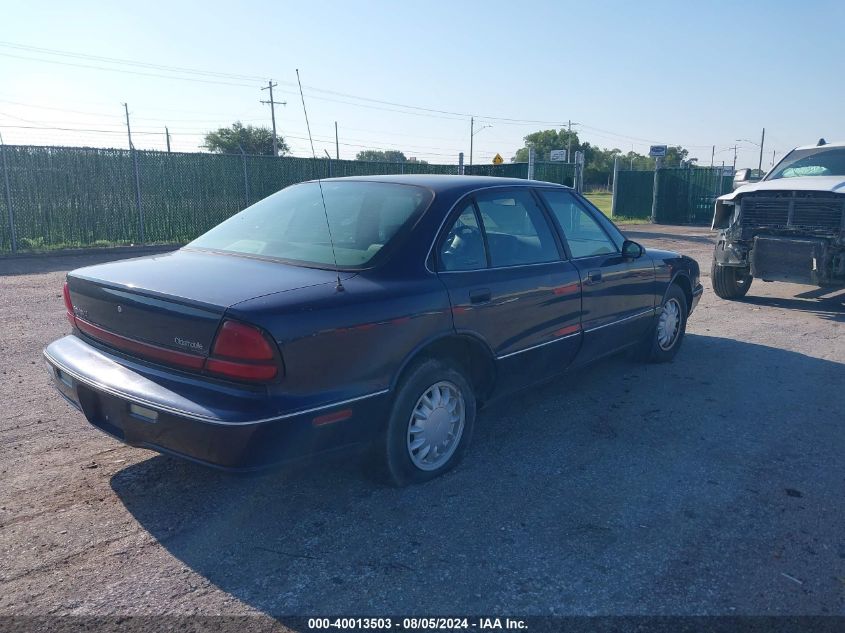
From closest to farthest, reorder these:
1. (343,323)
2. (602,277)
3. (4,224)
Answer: (343,323) → (602,277) → (4,224)

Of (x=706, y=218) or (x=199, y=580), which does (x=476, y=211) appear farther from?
(x=706, y=218)

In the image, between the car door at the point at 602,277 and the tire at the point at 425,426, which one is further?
the car door at the point at 602,277

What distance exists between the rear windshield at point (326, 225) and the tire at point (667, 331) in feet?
9.45

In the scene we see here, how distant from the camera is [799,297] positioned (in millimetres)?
9797


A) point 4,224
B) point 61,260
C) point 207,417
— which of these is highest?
point 4,224

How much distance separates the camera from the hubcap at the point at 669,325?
602 centimetres

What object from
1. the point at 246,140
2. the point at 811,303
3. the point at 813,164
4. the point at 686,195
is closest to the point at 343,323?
the point at 811,303

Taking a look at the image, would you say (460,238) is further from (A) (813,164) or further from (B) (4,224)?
(B) (4,224)

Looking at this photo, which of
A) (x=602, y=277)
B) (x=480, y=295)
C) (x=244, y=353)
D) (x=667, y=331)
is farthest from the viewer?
(x=667, y=331)

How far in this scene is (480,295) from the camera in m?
3.81

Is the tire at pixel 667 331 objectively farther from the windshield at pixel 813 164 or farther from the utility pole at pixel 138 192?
the utility pole at pixel 138 192

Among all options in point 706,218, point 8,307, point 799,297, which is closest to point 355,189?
point 8,307

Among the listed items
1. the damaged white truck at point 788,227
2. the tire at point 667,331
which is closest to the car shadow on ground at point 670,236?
the damaged white truck at point 788,227

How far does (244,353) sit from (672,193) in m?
23.2
